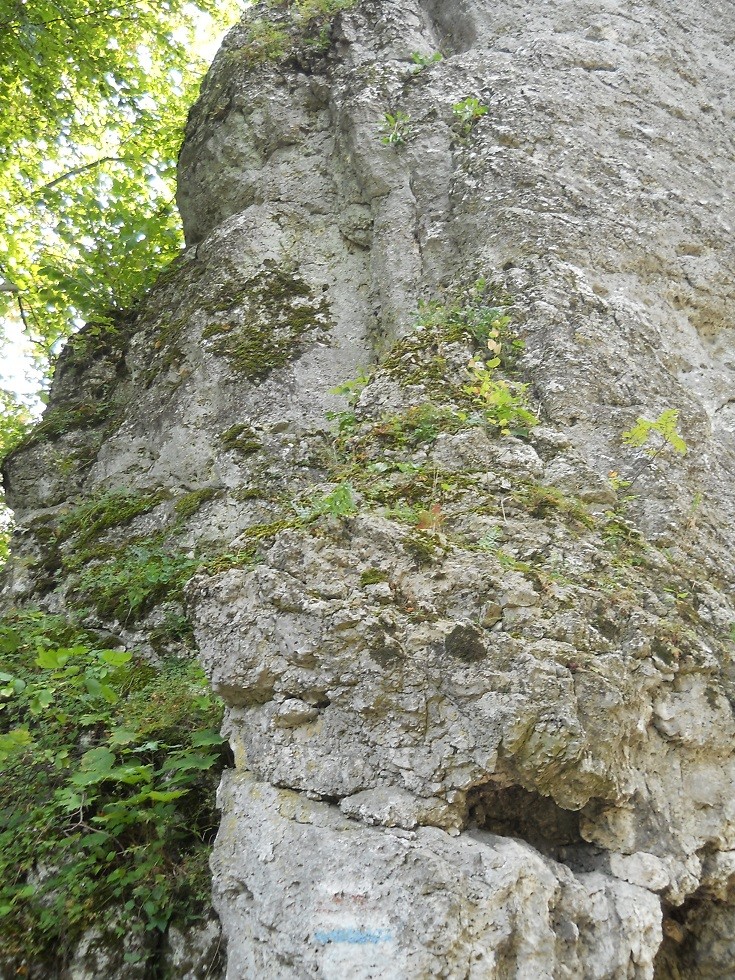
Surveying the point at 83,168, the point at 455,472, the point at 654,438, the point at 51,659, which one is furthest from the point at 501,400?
the point at 83,168

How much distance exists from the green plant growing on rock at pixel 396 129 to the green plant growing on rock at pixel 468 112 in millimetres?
421

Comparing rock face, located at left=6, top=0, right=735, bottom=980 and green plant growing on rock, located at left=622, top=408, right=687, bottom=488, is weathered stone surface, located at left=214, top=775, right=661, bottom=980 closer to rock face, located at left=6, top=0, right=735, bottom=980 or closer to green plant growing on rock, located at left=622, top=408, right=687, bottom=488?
rock face, located at left=6, top=0, right=735, bottom=980

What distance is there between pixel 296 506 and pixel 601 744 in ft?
5.81

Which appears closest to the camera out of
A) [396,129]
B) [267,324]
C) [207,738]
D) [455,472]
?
[207,738]

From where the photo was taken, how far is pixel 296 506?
3775 mm

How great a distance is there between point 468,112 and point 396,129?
61 cm

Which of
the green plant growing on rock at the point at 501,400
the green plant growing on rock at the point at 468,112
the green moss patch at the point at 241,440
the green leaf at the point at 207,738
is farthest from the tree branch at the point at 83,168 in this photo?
the green leaf at the point at 207,738

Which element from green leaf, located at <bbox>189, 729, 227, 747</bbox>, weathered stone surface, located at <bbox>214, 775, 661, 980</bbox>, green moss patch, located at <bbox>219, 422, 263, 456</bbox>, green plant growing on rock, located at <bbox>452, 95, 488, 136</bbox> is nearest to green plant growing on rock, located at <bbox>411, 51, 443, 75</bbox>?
green plant growing on rock, located at <bbox>452, 95, 488, 136</bbox>

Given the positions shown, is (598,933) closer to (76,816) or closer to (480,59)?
(76,816)

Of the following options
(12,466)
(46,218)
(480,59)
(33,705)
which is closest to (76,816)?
(33,705)

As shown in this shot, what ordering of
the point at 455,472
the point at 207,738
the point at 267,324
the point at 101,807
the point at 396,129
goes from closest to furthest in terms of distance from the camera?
the point at 101,807, the point at 207,738, the point at 455,472, the point at 267,324, the point at 396,129

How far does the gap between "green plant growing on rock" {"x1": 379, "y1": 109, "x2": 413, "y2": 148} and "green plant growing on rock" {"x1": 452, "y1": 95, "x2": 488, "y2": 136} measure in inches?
16.6

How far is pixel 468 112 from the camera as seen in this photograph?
6184mm

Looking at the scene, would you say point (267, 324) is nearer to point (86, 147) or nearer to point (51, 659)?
A: point (51, 659)
